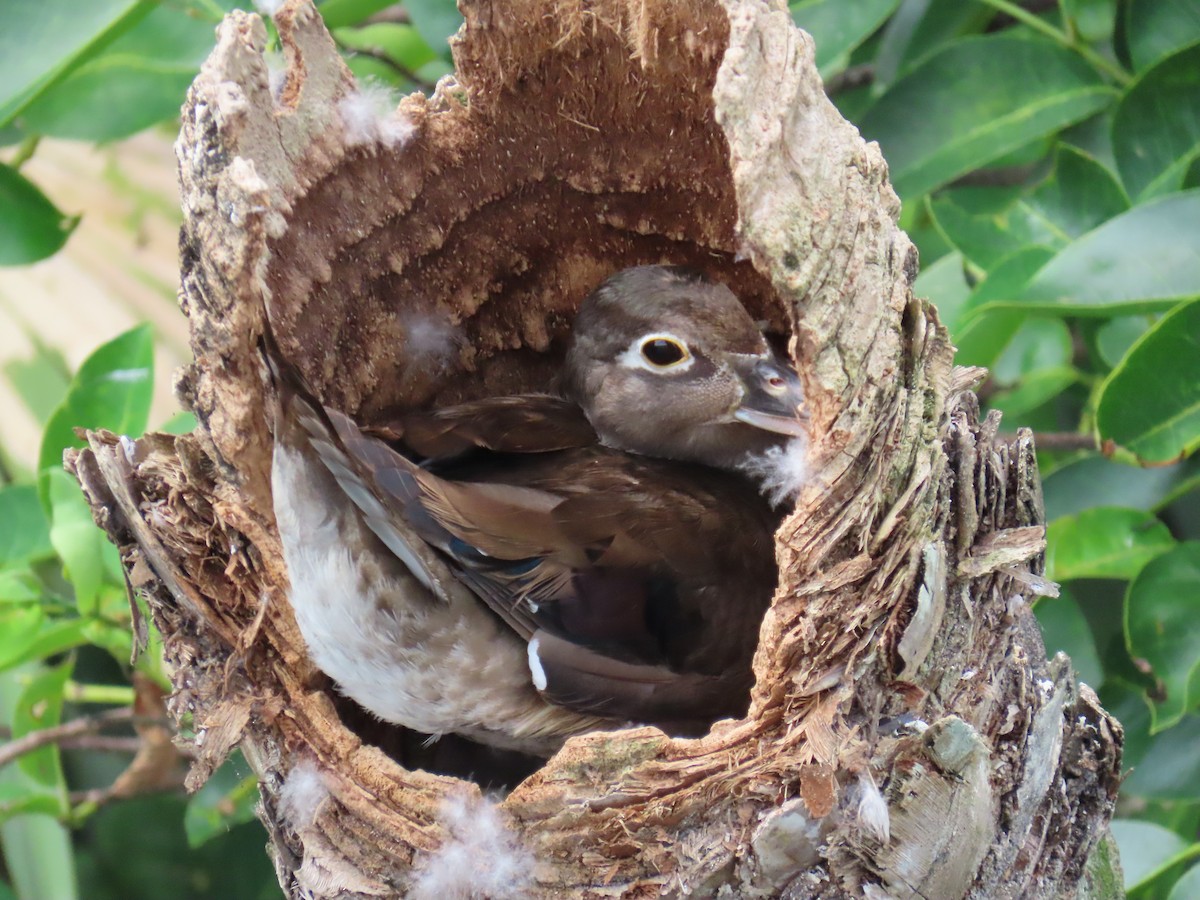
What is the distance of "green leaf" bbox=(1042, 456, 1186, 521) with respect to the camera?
1.45 metres

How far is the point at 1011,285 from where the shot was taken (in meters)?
1.36

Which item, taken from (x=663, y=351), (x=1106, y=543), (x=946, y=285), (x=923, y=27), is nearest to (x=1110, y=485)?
(x=1106, y=543)

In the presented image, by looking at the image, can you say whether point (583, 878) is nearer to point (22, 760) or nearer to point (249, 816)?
point (249, 816)

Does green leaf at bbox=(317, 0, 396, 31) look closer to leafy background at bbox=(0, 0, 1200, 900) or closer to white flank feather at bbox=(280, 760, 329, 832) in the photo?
leafy background at bbox=(0, 0, 1200, 900)

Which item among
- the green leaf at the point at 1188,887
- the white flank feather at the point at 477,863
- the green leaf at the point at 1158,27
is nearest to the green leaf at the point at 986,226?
the green leaf at the point at 1158,27

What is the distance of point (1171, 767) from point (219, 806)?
4.02ft

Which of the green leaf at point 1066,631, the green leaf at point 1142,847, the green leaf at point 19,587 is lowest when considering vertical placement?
the green leaf at point 1142,847

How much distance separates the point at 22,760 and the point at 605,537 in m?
0.98

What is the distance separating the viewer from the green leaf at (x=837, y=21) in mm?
1409

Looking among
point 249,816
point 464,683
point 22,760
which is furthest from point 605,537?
point 22,760

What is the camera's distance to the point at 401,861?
1.03m

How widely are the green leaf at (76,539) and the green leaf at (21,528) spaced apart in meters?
0.12

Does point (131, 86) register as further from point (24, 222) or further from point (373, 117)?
point (373, 117)

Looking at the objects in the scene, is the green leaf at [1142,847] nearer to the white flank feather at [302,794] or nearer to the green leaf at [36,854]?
the white flank feather at [302,794]
